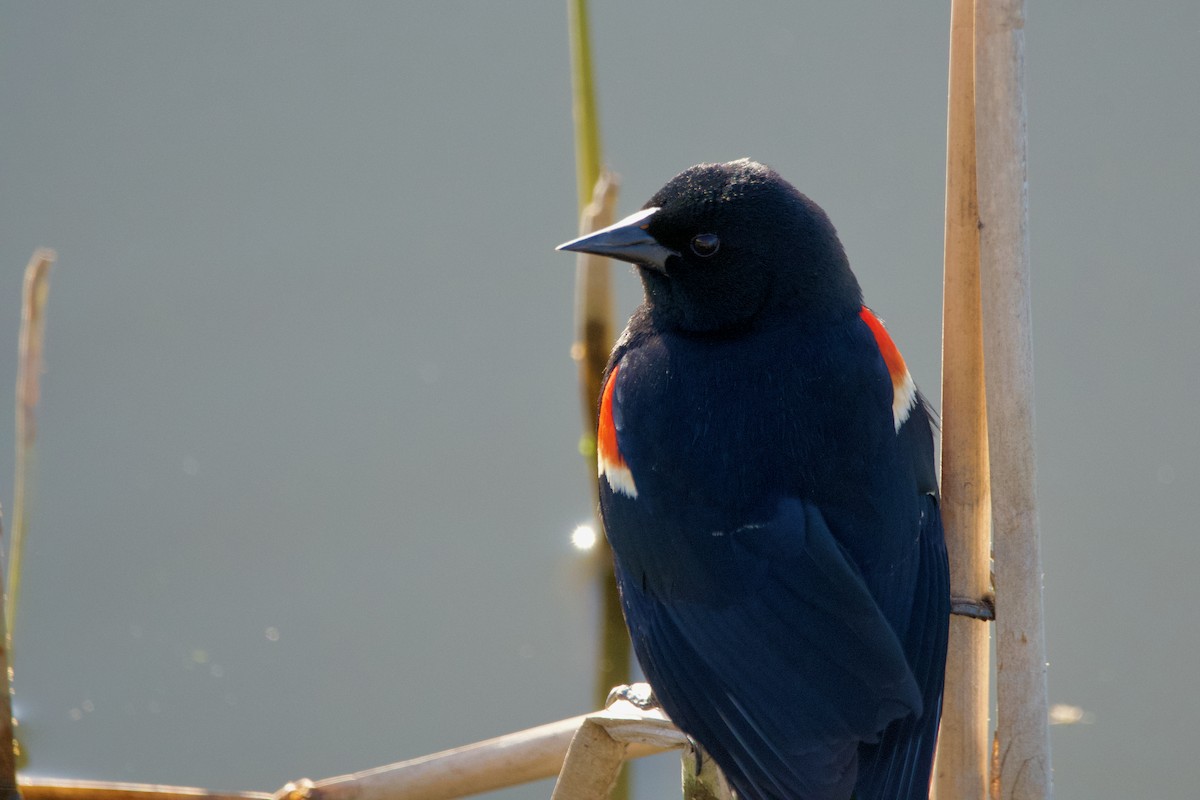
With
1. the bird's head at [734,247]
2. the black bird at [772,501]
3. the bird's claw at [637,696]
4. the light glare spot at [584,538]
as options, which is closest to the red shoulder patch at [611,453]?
the black bird at [772,501]

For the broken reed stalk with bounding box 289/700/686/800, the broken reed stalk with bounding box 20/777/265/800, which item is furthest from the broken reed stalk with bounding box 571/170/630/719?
the broken reed stalk with bounding box 20/777/265/800

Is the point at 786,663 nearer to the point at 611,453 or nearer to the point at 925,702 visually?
the point at 925,702

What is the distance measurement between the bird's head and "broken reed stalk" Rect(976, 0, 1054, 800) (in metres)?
0.27

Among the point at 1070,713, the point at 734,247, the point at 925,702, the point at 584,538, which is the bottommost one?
the point at 1070,713

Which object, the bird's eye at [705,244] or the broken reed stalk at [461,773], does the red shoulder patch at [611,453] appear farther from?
the broken reed stalk at [461,773]

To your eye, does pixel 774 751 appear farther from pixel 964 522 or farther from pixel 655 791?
pixel 655 791

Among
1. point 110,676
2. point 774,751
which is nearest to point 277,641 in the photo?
point 110,676

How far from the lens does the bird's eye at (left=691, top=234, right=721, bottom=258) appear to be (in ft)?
6.17

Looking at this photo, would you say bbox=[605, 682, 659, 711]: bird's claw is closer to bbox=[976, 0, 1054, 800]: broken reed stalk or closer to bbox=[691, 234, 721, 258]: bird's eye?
bbox=[976, 0, 1054, 800]: broken reed stalk

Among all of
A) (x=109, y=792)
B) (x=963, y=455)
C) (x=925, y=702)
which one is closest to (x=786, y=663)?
(x=925, y=702)

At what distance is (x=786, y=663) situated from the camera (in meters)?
1.66

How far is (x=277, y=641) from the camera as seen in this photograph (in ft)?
9.78

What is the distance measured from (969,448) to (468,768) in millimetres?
1046

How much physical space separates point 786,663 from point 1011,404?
1.64 feet
